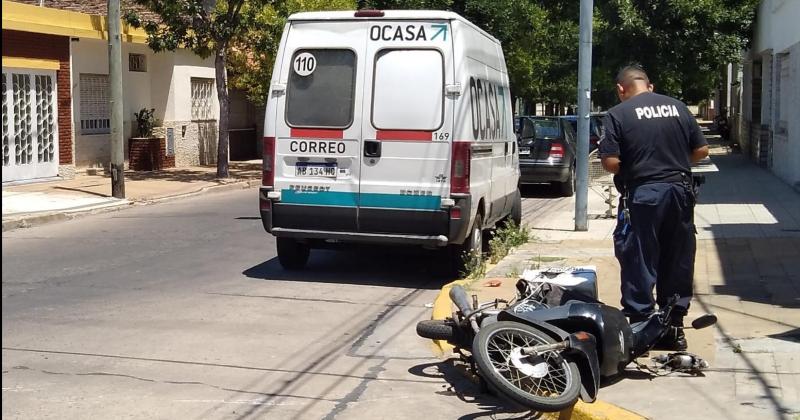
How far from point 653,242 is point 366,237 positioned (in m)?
3.90

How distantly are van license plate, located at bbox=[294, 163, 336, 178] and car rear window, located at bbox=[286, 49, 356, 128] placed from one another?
1.32ft

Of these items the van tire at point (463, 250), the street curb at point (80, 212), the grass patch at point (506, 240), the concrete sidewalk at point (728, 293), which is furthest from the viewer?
the street curb at point (80, 212)

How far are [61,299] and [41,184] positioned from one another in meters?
11.9

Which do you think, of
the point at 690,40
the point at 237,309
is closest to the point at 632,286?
the point at 237,309

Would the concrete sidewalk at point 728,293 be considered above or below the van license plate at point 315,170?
below

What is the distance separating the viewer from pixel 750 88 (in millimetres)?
30078

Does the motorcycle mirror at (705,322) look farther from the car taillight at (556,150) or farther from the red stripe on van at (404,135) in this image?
the car taillight at (556,150)

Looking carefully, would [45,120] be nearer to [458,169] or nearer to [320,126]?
[320,126]

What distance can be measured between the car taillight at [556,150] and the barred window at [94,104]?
34.1ft

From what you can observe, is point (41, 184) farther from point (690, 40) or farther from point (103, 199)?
point (690, 40)

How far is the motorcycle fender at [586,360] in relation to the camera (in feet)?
18.1

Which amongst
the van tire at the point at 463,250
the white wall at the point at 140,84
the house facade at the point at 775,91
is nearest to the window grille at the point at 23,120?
the white wall at the point at 140,84

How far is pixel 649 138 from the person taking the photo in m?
6.47

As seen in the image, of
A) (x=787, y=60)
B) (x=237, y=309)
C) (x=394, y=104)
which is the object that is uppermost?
(x=787, y=60)
